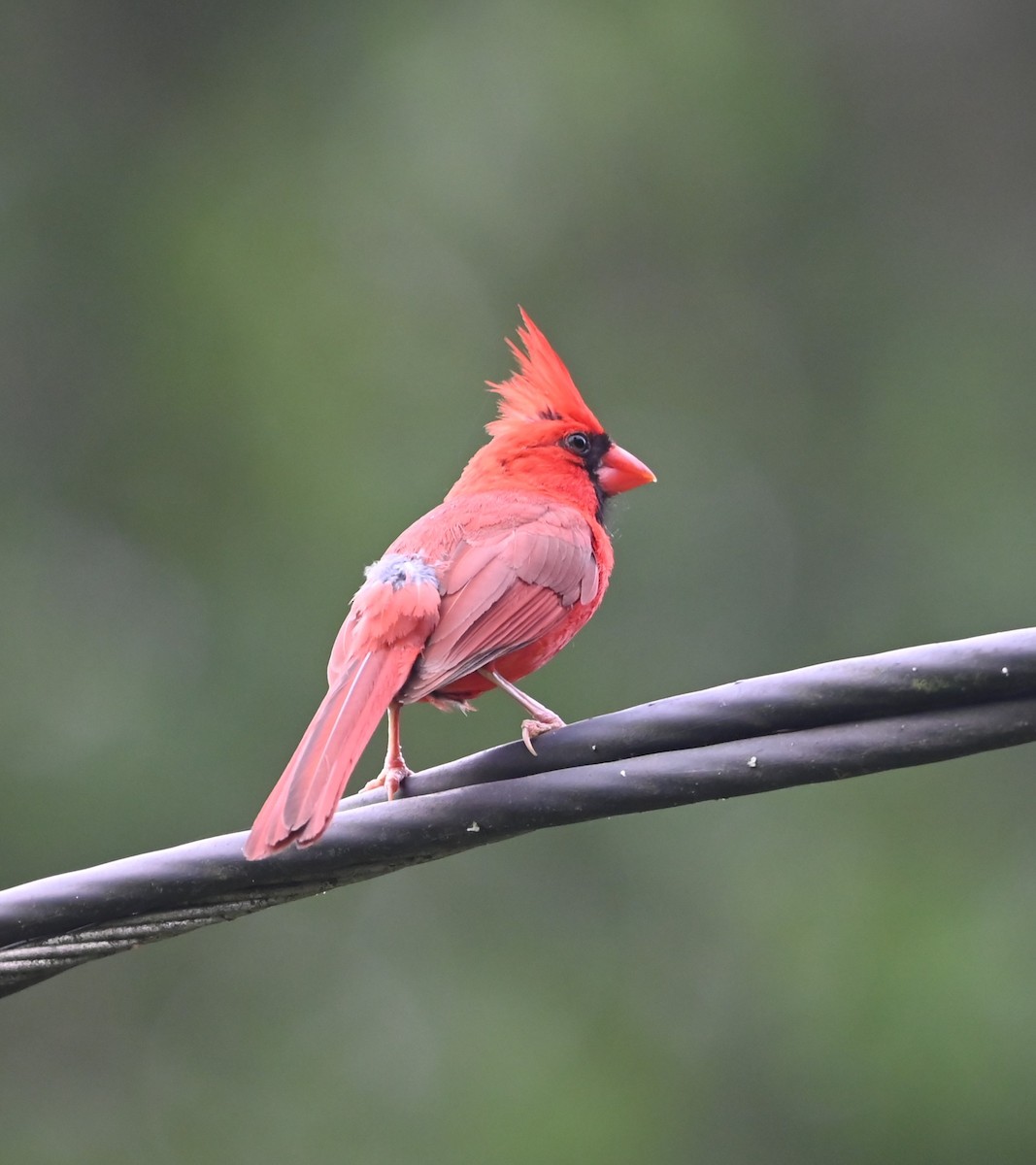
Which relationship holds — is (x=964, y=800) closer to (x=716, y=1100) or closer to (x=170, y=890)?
(x=716, y=1100)

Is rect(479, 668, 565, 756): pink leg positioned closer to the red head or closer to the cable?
the cable

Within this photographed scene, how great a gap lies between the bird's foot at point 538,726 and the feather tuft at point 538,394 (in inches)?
41.1

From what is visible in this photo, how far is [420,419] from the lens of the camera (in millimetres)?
8945

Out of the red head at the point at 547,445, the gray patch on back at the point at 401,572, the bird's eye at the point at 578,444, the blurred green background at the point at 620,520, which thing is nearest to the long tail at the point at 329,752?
the gray patch on back at the point at 401,572

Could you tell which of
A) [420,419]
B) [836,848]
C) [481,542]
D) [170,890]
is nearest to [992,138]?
[420,419]

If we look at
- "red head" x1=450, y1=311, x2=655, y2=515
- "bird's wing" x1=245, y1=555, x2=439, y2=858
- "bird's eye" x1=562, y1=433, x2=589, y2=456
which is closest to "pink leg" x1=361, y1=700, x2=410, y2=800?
"bird's wing" x1=245, y1=555, x2=439, y2=858

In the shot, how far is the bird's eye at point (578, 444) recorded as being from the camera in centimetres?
389

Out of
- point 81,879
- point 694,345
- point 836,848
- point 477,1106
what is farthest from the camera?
point 694,345


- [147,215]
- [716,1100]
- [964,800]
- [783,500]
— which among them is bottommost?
[716,1100]

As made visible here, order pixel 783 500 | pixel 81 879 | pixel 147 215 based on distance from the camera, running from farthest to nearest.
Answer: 1. pixel 147 215
2. pixel 783 500
3. pixel 81 879

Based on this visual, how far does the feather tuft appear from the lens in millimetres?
3932

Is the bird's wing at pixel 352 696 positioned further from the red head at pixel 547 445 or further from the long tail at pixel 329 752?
the red head at pixel 547 445

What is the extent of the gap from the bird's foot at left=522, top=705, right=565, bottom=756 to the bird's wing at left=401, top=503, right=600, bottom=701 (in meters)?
0.13

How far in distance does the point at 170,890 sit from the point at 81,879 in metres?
0.10
